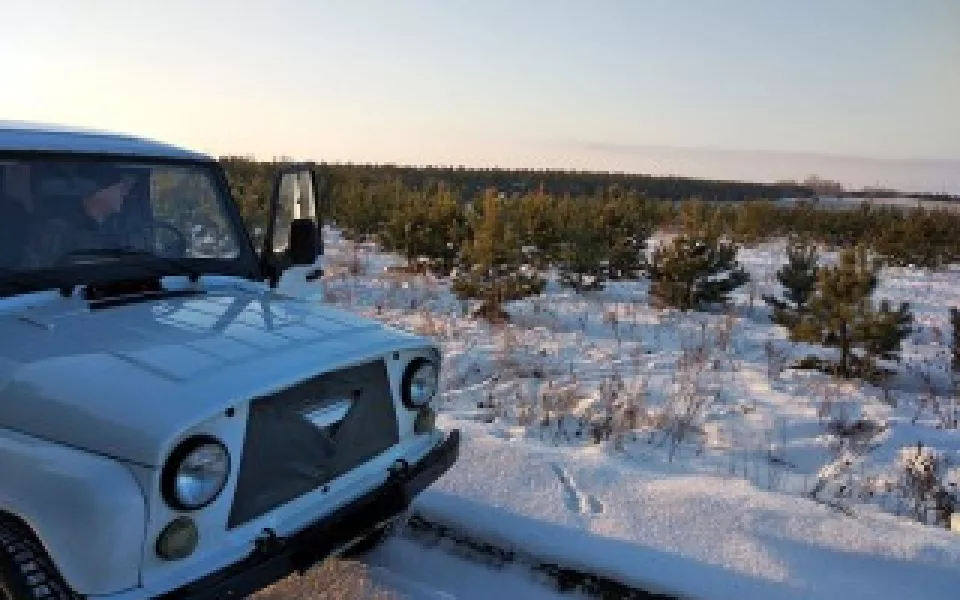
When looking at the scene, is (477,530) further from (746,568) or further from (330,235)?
(330,235)

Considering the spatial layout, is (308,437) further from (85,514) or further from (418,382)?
(85,514)

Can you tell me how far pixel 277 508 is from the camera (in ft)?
8.57

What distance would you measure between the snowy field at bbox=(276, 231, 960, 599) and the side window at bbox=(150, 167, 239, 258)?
60 centimetres

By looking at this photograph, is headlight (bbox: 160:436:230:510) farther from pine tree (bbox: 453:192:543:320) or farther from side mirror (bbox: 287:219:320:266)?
pine tree (bbox: 453:192:543:320)

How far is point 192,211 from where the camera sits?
3809mm

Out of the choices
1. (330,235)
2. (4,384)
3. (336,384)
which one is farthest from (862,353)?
(330,235)

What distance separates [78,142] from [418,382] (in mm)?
1868

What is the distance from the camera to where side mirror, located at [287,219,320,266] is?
3947mm

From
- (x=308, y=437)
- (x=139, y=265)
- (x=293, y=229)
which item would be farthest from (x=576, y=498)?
(x=139, y=265)

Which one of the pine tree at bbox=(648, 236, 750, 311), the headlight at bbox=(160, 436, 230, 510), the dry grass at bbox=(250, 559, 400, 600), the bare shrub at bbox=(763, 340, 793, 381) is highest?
the headlight at bbox=(160, 436, 230, 510)

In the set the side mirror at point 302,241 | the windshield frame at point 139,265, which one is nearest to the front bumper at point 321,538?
the side mirror at point 302,241

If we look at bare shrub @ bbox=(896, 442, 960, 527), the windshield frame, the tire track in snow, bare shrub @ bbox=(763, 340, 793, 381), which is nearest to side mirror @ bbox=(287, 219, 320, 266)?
the windshield frame

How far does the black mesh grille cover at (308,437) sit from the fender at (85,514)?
13.1 inches

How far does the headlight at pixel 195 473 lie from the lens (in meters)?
2.22
